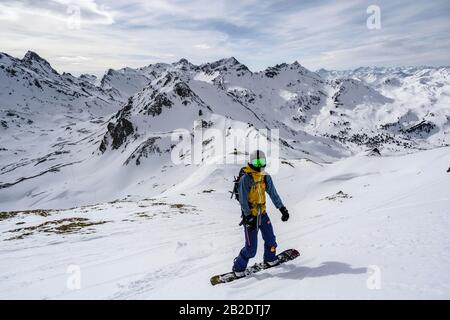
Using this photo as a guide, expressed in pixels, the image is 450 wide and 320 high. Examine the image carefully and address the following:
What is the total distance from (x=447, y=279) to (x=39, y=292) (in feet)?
30.8

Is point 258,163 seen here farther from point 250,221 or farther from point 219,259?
point 219,259

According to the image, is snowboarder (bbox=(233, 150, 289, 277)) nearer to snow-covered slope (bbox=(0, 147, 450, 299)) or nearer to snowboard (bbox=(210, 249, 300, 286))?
snowboard (bbox=(210, 249, 300, 286))

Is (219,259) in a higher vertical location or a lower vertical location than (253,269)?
lower

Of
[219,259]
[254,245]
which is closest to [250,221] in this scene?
[254,245]

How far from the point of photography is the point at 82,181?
11331 cm

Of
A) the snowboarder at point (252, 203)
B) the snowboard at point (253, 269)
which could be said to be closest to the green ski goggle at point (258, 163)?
the snowboarder at point (252, 203)

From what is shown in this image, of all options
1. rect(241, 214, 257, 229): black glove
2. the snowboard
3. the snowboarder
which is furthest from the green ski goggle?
the snowboard

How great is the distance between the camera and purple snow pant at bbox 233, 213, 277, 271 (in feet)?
29.7

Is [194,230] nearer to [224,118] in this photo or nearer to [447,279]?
[447,279]

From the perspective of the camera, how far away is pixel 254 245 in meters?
9.16

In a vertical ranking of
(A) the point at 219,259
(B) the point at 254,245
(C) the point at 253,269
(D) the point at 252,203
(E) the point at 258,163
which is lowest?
(A) the point at 219,259
